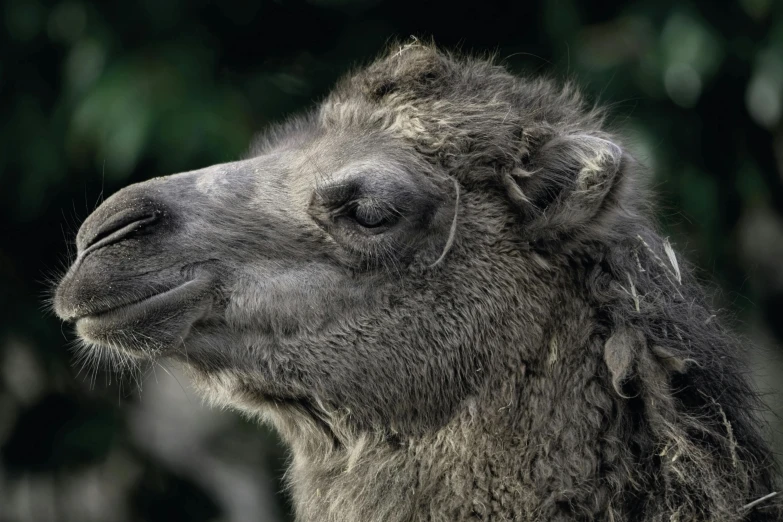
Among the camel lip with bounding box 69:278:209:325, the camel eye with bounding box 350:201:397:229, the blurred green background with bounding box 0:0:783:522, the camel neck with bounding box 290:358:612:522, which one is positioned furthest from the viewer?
the blurred green background with bounding box 0:0:783:522

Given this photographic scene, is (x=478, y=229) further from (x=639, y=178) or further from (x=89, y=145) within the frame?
(x=89, y=145)

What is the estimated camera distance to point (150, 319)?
144 inches

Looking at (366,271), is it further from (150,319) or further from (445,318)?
(150,319)

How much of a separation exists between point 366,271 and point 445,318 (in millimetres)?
300

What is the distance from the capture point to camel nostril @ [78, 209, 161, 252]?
3.67m

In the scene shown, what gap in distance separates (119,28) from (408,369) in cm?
326

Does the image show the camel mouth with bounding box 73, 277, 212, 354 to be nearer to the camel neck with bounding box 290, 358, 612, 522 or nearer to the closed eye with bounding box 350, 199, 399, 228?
the closed eye with bounding box 350, 199, 399, 228

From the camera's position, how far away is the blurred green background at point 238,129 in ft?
19.3

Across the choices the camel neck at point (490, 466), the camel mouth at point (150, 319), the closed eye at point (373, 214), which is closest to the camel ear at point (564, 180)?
the closed eye at point (373, 214)

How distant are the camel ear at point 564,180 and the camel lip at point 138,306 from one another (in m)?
1.12

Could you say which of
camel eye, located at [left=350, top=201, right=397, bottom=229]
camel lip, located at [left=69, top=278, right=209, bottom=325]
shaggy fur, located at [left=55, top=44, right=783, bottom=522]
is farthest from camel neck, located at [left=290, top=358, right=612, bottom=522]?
camel lip, located at [left=69, top=278, right=209, bottom=325]

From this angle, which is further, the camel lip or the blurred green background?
the blurred green background

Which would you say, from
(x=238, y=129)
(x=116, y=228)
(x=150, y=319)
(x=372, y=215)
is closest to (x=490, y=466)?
(x=372, y=215)

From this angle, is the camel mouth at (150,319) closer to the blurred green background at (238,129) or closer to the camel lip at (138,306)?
the camel lip at (138,306)
